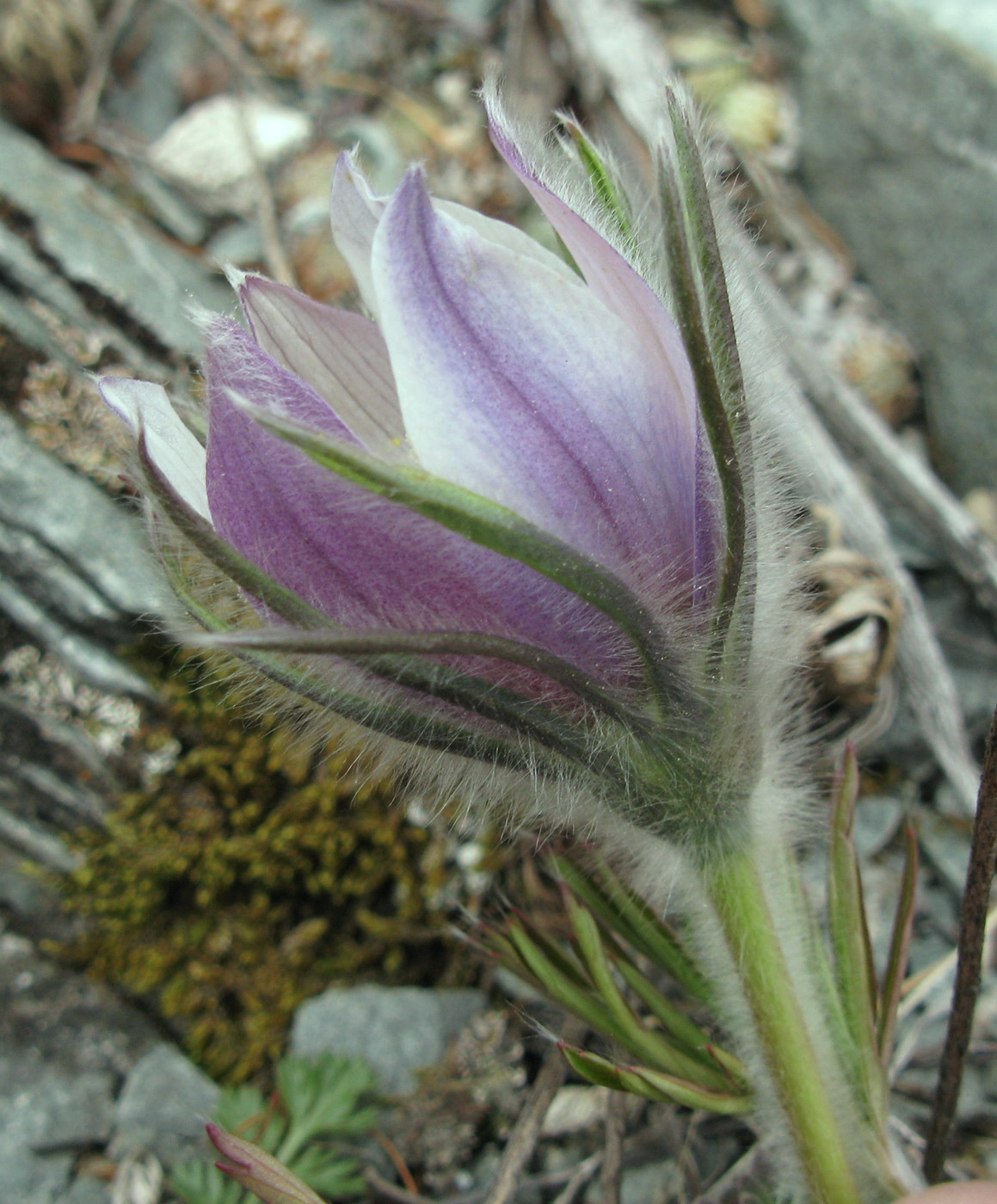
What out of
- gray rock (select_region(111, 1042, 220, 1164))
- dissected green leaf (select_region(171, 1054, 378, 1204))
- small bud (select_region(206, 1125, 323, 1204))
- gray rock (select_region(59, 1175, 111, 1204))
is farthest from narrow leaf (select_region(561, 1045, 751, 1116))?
gray rock (select_region(59, 1175, 111, 1204))

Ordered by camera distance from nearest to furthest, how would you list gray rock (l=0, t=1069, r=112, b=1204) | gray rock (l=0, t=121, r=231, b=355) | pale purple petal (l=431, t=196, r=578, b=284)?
pale purple petal (l=431, t=196, r=578, b=284), gray rock (l=0, t=1069, r=112, b=1204), gray rock (l=0, t=121, r=231, b=355)

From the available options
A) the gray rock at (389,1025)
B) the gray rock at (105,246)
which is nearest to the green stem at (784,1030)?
the gray rock at (389,1025)

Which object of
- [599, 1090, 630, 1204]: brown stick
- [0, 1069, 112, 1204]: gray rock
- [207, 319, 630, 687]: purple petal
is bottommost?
[0, 1069, 112, 1204]: gray rock

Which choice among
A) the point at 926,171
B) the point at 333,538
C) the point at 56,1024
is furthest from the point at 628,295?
the point at 926,171

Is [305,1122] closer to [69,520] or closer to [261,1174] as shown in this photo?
[261,1174]

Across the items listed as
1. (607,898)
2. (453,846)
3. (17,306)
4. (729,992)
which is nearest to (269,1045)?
(453,846)

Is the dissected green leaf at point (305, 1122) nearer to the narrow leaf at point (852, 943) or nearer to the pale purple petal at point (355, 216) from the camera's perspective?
the narrow leaf at point (852, 943)

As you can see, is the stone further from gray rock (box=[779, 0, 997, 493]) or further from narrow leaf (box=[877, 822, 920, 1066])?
narrow leaf (box=[877, 822, 920, 1066])
